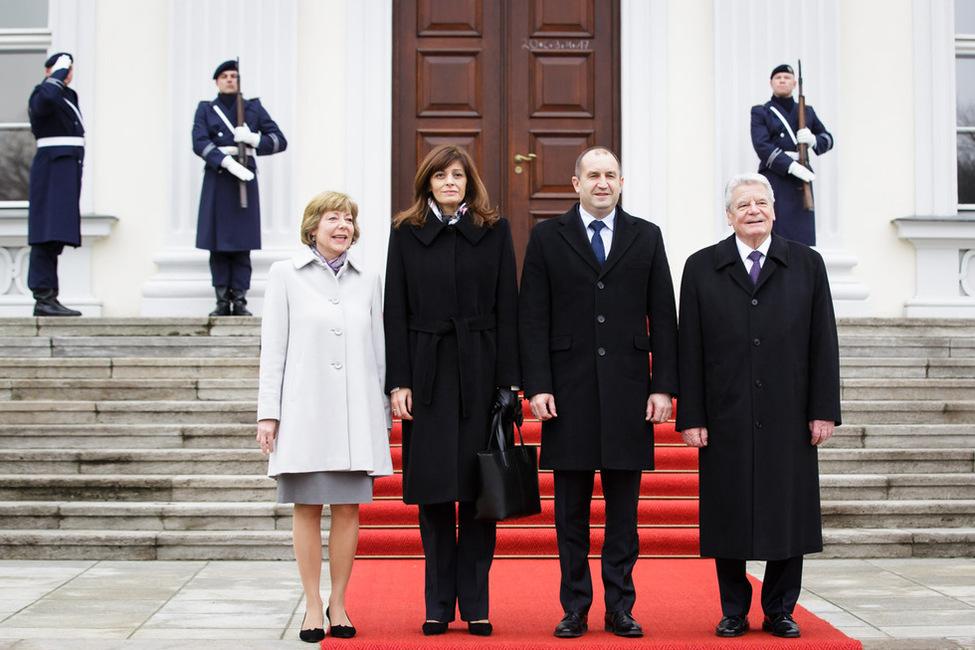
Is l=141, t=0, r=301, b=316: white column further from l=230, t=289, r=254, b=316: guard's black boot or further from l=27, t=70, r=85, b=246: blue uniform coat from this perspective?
l=27, t=70, r=85, b=246: blue uniform coat

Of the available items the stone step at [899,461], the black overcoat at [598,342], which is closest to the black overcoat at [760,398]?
the black overcoat at [598,342]

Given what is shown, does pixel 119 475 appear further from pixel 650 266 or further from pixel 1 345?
pixel 650 266

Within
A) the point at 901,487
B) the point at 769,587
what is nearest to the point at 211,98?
the point at 901,487

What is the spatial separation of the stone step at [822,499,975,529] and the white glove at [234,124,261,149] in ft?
15.0

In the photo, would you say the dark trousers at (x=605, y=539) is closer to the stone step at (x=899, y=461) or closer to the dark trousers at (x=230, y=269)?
the stone step at (x=899, y=461)

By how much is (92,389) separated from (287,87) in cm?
296

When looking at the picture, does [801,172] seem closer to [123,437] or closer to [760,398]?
[760,398]

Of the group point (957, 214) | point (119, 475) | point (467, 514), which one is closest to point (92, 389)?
point (119, 475)

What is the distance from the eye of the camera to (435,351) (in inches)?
175

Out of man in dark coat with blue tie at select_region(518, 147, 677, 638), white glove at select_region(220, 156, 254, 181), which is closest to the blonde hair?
man in dark coat with blue tie at select_region(518, 147, 677, 638)

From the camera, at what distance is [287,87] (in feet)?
29.5

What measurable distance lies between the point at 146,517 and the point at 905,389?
4.61 meters

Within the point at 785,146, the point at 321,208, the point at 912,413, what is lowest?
the point at 912,413

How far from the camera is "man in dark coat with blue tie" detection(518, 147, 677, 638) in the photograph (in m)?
4.41
